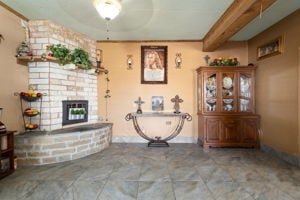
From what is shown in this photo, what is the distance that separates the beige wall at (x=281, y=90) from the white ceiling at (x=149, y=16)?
25cm

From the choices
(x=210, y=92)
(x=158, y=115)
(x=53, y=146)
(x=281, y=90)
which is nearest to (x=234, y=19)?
(x=281, y=90)

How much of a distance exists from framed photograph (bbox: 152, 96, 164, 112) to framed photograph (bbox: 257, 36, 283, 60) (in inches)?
95.7

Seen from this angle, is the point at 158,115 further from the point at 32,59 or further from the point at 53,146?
the point at 32,59

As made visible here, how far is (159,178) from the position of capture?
117 inches

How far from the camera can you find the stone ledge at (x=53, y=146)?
3.51 m

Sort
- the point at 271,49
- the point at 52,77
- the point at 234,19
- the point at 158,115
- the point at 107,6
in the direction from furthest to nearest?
the point at 158,115, the point at 271,49, the point at 52,77, the point at 234,19, the point at 107,6

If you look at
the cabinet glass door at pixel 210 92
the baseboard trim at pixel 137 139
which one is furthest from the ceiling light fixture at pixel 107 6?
the baseboard trim at pixel 137 139

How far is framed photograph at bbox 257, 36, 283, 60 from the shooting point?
154 inches

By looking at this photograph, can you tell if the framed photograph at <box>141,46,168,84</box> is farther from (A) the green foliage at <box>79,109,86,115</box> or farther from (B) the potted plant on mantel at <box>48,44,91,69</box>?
(A) the green foliage at <box>79,109,86,115</box>

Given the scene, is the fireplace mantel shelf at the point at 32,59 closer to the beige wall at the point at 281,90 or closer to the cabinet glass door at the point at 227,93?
the cabinet glass door at the point at 227,93

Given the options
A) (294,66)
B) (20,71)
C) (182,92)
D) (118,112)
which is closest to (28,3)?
(20,71)

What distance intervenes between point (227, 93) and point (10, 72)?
4.36 m

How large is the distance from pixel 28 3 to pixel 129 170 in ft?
10.2

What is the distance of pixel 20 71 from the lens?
3811mm
